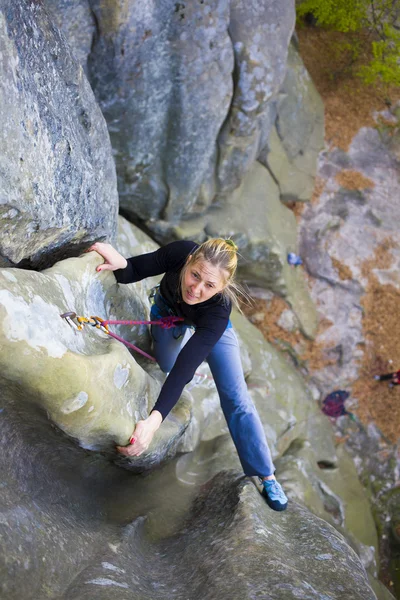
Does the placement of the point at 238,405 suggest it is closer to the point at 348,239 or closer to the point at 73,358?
the point at 73,358

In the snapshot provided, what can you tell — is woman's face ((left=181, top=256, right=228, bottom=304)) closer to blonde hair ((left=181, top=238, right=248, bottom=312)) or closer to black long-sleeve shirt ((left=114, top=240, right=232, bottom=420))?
blonde hair ((left=181, top=238, right=248, bottom=312))

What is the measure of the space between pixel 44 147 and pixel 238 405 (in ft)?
9.10

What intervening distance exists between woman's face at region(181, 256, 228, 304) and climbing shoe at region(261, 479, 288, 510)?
2060 mm

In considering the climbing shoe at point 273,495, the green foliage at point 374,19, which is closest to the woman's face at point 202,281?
the climbing shoe at point 273,495

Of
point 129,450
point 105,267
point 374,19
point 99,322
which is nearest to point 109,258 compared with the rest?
point 105,267

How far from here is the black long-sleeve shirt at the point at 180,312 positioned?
12.3 feet

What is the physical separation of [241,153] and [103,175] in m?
4.61

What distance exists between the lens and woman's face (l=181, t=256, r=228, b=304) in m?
3.71

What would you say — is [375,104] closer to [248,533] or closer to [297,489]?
[297,489]

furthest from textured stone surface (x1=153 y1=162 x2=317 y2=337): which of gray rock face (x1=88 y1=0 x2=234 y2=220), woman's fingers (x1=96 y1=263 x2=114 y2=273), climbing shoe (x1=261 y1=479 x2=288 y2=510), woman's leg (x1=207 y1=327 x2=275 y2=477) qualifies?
climbing shoe (x1=261 y1=479 x2=288 y2=510)

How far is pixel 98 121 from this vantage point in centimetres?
486

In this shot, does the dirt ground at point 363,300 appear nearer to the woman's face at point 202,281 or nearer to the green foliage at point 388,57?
the green foliage at point 388,57

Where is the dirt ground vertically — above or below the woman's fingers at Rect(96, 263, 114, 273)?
below

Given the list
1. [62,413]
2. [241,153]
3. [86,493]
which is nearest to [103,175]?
[62,413]
